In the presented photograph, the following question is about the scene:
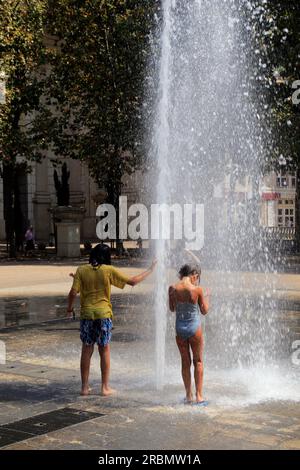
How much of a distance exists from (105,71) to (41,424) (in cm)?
2417

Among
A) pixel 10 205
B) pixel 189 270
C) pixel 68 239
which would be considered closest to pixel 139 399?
pixel 189 270

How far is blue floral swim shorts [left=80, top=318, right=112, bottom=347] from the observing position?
24.6 feet

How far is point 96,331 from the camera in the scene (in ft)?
24.6

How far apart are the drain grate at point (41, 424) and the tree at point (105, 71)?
22521mm

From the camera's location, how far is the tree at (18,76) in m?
26.5

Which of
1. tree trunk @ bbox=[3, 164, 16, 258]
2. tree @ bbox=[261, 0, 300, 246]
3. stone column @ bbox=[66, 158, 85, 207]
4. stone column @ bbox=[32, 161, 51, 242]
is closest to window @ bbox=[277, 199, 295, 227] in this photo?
stone column @ bbox=[66, 158, 85, 207]

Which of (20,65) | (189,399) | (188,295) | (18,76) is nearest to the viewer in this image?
(188,295)

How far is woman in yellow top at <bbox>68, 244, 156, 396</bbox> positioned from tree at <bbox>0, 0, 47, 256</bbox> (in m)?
18.8

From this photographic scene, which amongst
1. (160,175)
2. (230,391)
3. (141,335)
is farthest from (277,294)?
(230,391)

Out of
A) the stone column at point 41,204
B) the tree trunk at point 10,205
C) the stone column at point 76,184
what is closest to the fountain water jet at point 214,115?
the tree trunk at point 10,205

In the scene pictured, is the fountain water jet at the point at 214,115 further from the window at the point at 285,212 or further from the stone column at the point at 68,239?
the window at the point at 285,212

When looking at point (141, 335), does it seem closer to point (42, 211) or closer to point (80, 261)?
point (80, 261)

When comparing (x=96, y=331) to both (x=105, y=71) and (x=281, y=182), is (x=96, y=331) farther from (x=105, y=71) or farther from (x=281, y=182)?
(x=281, y=182)

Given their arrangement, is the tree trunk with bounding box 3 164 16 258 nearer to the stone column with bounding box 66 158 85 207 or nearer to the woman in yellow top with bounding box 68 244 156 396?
the stone column with bounding box 66 158 85 207
